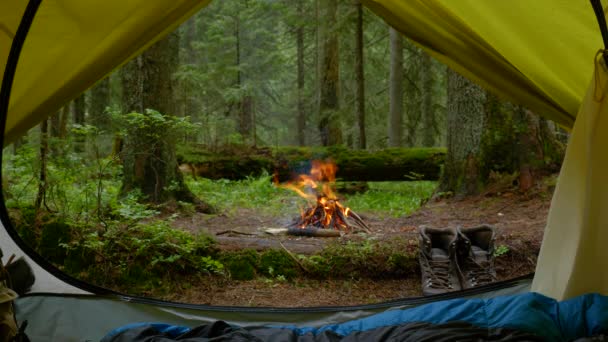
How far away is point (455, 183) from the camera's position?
16.2ft

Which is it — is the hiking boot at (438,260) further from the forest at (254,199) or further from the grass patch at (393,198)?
the grass patch at (393,198)

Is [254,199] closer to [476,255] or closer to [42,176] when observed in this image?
[42,176]

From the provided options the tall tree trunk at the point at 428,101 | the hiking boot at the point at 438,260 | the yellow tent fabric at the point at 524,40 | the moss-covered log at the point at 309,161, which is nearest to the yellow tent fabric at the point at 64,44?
the yellow tent fabric at the point at 524,40

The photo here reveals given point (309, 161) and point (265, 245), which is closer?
point (265, 245)

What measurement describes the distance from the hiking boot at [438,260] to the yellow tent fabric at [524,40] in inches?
39.4

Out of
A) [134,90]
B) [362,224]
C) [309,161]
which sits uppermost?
[134,90]

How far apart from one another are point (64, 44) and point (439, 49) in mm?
1778

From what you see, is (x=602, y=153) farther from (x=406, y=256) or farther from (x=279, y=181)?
(x=279, y=181)

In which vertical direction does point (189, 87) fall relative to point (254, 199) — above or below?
above

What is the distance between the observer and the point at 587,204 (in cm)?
217

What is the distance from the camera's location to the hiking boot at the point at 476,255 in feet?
10.3

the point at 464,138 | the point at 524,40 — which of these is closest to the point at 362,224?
the point at 464,138

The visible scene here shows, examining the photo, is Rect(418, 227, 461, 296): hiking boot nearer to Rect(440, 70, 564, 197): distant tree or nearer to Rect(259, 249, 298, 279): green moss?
Rect(259, 249, 298, 279): green moss

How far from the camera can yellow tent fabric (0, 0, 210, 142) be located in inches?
94.9
